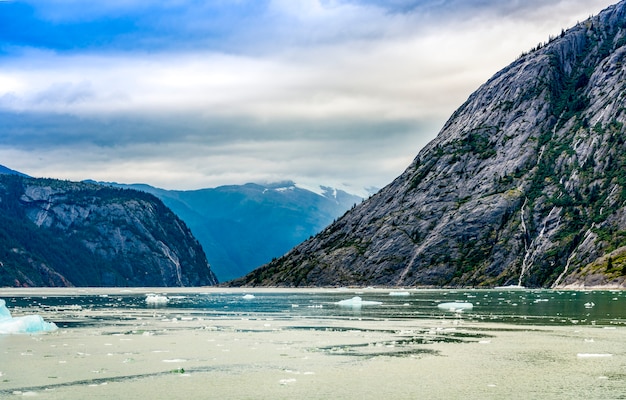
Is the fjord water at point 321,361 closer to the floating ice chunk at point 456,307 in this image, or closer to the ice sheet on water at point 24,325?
the ice sheet on water at point 24,325

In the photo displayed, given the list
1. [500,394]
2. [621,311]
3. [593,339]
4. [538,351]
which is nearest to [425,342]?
[538,351]

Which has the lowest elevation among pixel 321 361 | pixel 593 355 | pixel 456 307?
pixel 321 361

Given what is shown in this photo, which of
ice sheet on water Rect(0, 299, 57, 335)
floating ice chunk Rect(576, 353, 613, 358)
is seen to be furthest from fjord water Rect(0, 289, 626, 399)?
ice sheet on water Rect(0, 299, 57, 335)

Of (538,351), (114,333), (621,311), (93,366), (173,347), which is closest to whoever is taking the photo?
(93,366)

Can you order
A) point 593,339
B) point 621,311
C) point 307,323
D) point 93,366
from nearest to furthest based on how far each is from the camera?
point 93,366 < point 593,339 < point 307,323 < point 621,311

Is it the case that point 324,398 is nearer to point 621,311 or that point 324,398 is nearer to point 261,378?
point 261,378

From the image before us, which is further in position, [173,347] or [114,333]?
[114,333]

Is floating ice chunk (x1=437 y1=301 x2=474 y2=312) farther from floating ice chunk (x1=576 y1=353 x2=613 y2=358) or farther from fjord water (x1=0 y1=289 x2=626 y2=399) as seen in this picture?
floating ice chunk (x1=576 y1=353 x2=613 y2=358)

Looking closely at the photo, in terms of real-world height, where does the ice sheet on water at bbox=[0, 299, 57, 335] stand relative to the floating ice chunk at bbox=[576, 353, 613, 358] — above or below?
below

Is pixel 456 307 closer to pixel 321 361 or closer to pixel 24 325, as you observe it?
pixel 24 325

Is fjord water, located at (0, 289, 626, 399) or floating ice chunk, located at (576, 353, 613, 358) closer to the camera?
fjord water, located at (0, 289, 626, 399)

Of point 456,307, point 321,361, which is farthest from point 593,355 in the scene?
point 456,307
